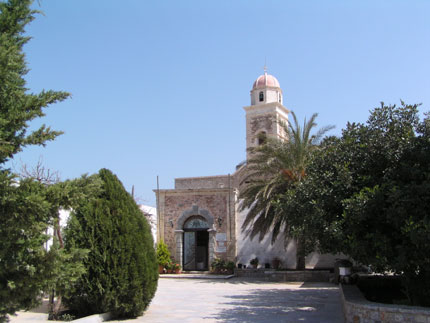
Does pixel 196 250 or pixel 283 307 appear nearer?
pixel 283 307

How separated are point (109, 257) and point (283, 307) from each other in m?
5.00

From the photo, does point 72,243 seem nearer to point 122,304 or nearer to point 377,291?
point 122,304

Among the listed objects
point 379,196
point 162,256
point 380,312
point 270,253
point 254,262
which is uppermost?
point 379,196

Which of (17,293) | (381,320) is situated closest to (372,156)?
(381,320)

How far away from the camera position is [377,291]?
36.6ft

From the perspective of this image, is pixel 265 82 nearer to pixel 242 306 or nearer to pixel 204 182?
pixel 204 182

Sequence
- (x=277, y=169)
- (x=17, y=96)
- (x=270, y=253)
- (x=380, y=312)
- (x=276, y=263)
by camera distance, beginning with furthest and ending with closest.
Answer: (x=270, y=253)
(x=276, y=263)
(x=277, y=169)
(x=380, y=312)
(x=17, y=96)

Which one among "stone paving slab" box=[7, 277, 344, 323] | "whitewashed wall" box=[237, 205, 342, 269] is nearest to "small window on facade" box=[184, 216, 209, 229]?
"whitewashed wall" box=[237, 205, 342, 269]

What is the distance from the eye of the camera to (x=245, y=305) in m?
11.5

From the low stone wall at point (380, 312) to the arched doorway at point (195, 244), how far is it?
14906 millimetres

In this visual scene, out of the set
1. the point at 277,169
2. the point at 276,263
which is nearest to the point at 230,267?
the point at 276,263

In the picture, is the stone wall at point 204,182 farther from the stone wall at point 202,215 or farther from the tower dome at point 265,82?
the tower dome at point 265,82

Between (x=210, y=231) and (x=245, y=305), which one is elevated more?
(x=210, y=231)

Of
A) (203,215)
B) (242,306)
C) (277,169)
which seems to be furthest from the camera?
(203,215)
